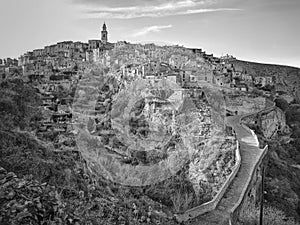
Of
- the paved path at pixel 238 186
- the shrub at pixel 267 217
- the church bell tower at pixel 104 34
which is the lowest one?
the shrub at pixel 267 217

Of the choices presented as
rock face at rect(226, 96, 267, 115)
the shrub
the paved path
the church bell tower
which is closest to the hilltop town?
rock face at rect(226, 96, 267, 115)

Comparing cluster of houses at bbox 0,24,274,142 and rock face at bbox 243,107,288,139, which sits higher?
cluster of houses at bbox 0,24,274,142

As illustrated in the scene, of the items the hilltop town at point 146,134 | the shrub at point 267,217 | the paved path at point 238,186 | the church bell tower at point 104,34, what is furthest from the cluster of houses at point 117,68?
the shrub at point 267,217

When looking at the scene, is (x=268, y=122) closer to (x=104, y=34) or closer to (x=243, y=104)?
(x=243, y=104)

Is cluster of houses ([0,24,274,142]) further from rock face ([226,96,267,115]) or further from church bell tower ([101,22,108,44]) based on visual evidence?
rock face ([226,96,267,115])

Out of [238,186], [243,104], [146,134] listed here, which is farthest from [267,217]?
[243,104]

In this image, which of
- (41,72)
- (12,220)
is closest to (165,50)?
(41,72)

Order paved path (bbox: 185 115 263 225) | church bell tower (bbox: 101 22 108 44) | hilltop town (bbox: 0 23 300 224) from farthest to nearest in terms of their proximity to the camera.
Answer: church bell tower (bbox: 101 22 108 44), hilltop town (bbox: 0 23 300 224), paved path (bbox: 185 115 263 225)

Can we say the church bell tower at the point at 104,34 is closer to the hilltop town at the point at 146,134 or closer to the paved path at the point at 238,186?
the hilltop town at the point at 146,134
